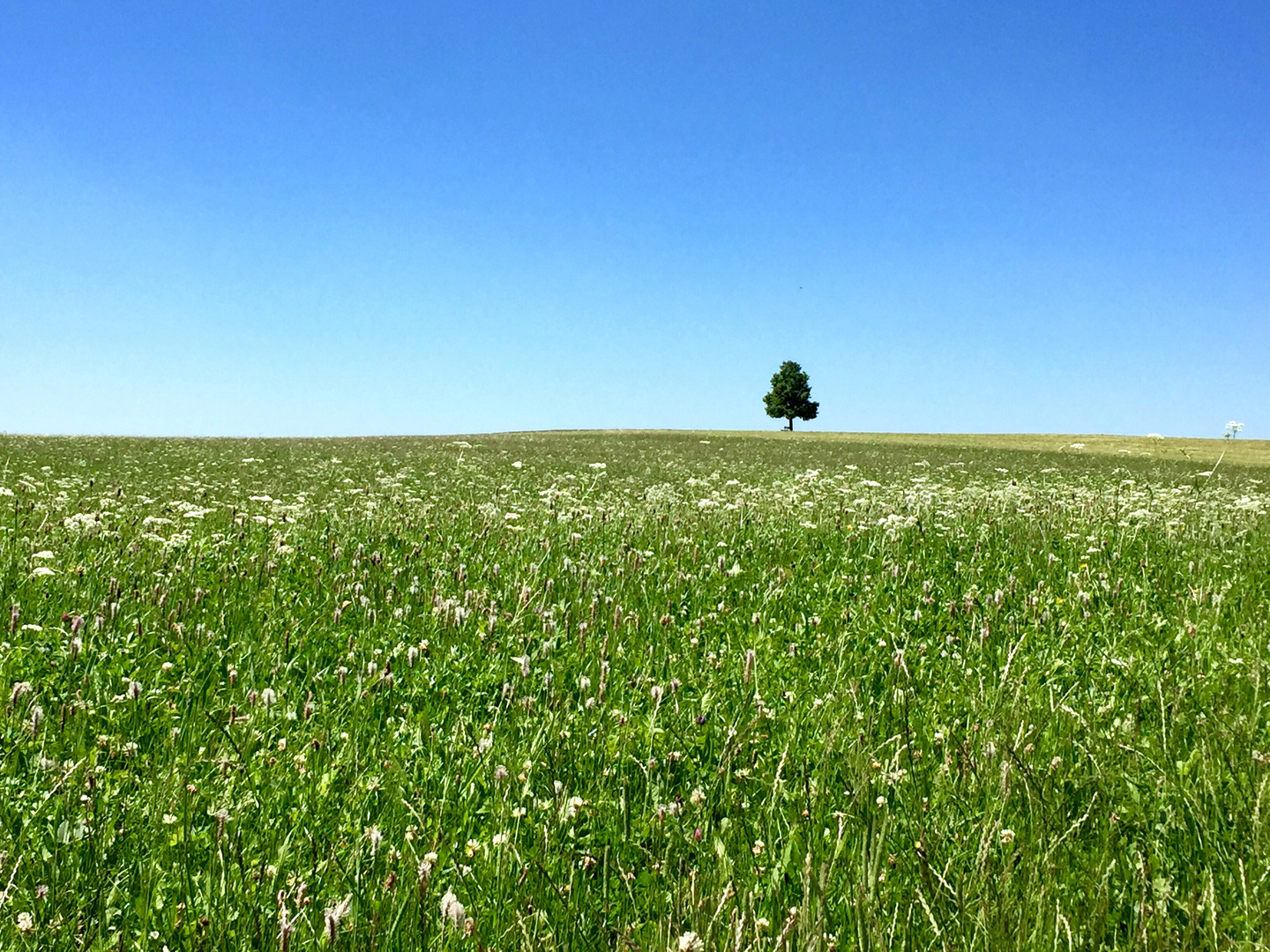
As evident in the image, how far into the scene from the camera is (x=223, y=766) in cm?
308

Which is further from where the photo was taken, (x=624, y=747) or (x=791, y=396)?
(x=791, y=396)

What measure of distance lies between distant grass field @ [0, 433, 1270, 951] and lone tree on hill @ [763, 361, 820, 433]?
90495 millimetres

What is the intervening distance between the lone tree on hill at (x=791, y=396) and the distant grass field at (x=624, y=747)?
90.5 meters

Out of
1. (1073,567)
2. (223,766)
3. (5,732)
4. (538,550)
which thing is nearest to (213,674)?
(5,732)

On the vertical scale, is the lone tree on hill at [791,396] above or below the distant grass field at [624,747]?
above

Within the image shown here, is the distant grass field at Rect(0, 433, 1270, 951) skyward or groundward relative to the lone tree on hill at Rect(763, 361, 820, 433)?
groundward

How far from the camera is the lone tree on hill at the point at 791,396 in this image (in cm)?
9694

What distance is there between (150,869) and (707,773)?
Result: 197 centimetres

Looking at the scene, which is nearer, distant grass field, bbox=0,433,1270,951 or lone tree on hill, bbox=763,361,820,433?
distant grass field, bbox=0,433,1270,951

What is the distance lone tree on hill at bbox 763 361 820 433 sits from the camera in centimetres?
9694

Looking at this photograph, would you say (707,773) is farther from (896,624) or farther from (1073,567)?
(1073,567)

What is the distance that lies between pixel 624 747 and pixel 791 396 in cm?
9593

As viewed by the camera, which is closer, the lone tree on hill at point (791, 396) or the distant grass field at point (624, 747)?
the distant grass field at point (624, 747)

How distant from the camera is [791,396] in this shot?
96875 millimetres
